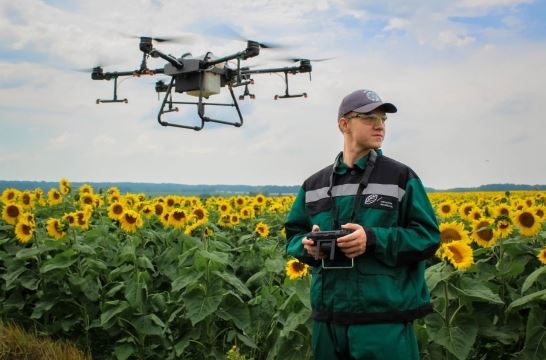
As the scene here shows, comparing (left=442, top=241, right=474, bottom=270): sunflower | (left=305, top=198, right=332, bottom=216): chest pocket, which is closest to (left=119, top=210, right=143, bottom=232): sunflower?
(left=305, top=198, right=332, bottom=216): chest pocket

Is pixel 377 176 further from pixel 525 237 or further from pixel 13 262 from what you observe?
pixel 13 262

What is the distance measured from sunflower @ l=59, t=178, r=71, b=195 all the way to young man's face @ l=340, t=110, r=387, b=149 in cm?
832

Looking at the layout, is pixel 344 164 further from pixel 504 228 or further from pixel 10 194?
pixel 10 194

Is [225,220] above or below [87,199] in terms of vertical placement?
A: below

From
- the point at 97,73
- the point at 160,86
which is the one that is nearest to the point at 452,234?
the point at 160,86

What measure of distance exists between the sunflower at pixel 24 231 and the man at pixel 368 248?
501 centimetres

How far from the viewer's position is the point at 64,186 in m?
11.2

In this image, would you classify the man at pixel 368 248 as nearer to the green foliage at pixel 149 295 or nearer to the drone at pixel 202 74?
the green foliage at pixel 149 295

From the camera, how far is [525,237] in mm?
5855

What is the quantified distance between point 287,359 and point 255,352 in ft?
5.75

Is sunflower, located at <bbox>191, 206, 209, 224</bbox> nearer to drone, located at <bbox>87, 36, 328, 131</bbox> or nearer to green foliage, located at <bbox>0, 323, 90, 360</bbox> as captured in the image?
green foliage, located at <bbox>0, 323, 90, 360</bbox>

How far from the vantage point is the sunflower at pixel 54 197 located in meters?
10.7

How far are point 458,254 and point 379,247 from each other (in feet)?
3.98

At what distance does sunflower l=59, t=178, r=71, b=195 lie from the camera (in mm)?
11141
